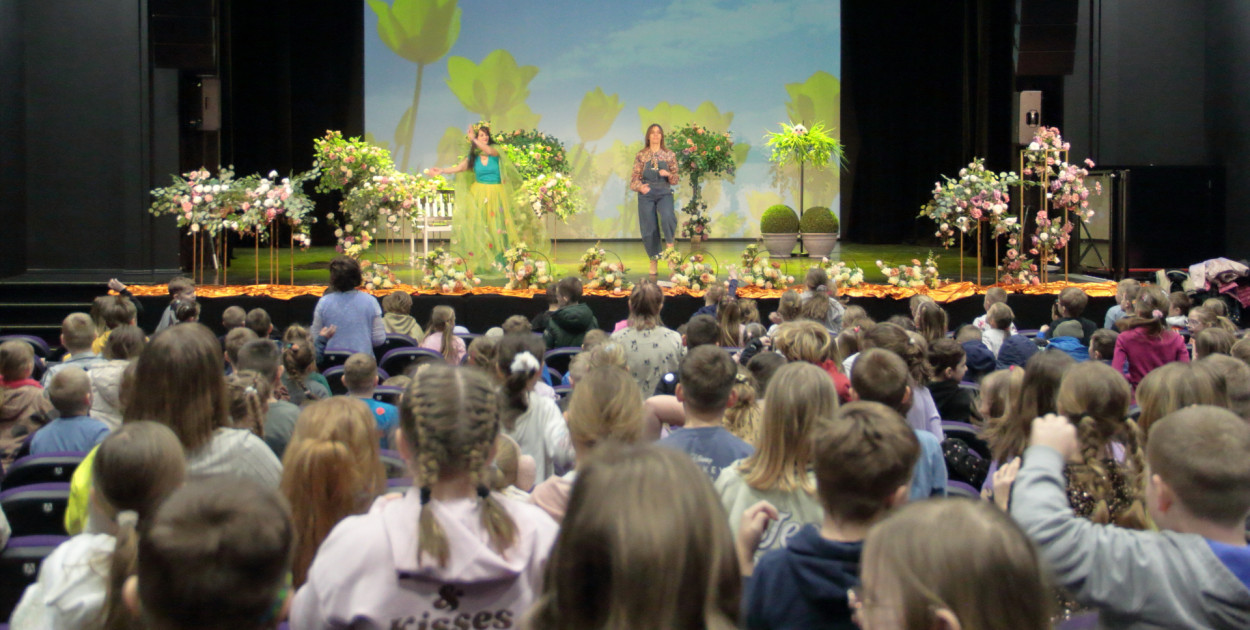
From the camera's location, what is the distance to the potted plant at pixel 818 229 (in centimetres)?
1305

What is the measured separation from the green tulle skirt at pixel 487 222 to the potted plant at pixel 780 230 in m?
3.68

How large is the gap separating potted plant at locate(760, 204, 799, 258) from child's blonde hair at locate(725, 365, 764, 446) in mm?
10187

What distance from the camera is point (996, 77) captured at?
1259cm

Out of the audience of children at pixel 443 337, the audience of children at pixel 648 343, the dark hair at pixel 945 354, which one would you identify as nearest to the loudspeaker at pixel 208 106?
the audience of children at pixel 443 337

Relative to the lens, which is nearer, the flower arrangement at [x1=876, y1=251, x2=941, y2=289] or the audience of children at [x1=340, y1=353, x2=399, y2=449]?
the audience of children at [x1=340, y1=353, x2=399, y2=449]

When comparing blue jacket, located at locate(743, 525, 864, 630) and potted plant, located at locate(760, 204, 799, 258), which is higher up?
potted plant, located at locate(760, 204, 799, 258)

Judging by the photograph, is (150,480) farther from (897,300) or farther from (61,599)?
(897,300)

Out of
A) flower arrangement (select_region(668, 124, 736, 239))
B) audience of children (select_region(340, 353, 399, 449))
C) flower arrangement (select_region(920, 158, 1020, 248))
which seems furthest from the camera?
flower arrangement (select_region(668, 124, 736, 239))

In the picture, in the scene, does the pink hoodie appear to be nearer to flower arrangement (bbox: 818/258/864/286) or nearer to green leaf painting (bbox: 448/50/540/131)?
flower arrangement (bbox: 818/258/864/286)

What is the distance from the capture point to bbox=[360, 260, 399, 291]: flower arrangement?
9328 mm

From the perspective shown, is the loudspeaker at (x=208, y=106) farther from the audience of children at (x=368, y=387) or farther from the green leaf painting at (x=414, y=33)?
the audience of children at (x=368, y=387)

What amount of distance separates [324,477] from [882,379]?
1.49 m

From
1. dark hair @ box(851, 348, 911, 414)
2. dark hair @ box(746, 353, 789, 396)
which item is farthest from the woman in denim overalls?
dark hair @ box(851, 348, 911, 414)

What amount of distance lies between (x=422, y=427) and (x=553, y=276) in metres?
7.99
